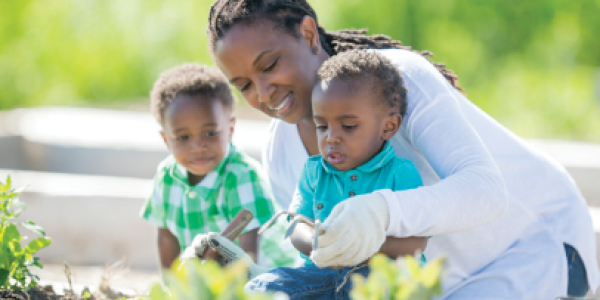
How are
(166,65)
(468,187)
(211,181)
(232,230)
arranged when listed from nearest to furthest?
(468,187), (232,230), (211,181), (166,65)

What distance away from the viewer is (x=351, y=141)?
182 cm

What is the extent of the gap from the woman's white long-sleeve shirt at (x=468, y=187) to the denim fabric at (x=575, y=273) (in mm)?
21

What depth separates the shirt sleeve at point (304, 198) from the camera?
193 centimetres

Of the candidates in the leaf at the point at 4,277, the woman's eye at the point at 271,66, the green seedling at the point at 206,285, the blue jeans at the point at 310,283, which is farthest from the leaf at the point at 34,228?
the green seedling at the point at 206,285

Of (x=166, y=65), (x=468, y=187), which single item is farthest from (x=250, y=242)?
(x=166, y=65)

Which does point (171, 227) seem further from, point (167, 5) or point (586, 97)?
point (167, 5)

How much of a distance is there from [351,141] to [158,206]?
41.0 inches

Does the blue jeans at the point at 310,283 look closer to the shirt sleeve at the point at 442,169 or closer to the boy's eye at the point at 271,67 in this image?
the shirt sleeve at the point at 442,169

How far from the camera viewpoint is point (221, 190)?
2.52 m

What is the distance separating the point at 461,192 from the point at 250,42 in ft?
2.23

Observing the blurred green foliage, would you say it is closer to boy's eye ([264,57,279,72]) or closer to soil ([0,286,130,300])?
soil ([0,286,130,300])

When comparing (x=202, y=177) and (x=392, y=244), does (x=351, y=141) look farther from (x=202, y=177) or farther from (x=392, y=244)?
(x=202, y=177)

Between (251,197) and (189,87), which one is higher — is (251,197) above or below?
below

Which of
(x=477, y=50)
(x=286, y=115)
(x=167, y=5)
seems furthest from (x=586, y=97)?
(x=286, y=115)
